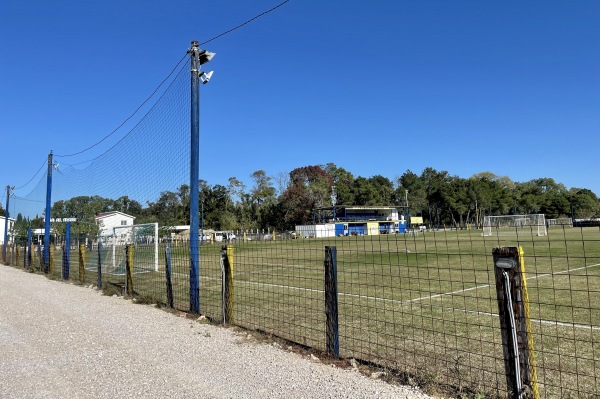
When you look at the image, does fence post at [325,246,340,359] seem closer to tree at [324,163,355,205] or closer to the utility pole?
the utility pole

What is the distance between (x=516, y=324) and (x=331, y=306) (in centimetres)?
229

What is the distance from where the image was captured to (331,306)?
5551mm

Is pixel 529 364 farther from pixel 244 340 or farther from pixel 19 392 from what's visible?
pixel 19 392

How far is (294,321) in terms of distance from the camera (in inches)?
300

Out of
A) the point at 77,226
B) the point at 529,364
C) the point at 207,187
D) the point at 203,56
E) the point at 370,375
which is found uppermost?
the point at 207,187

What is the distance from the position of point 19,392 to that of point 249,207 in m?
98.0

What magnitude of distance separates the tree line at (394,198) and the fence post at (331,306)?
3216 inches

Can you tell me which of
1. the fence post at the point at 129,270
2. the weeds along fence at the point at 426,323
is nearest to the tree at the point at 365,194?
the weeds along fence at the point at 426,323

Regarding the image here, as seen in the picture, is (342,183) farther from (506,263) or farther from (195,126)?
(506,263)

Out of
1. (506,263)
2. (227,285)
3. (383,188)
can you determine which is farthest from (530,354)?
(383,188)

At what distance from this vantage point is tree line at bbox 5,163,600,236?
9794 centimetres

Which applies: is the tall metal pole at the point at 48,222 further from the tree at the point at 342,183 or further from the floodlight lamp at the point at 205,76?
the tree at the point at 342,183

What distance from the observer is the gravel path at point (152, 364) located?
14.5ft

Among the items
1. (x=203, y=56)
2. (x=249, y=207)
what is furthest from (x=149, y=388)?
(x=249, y=207)
